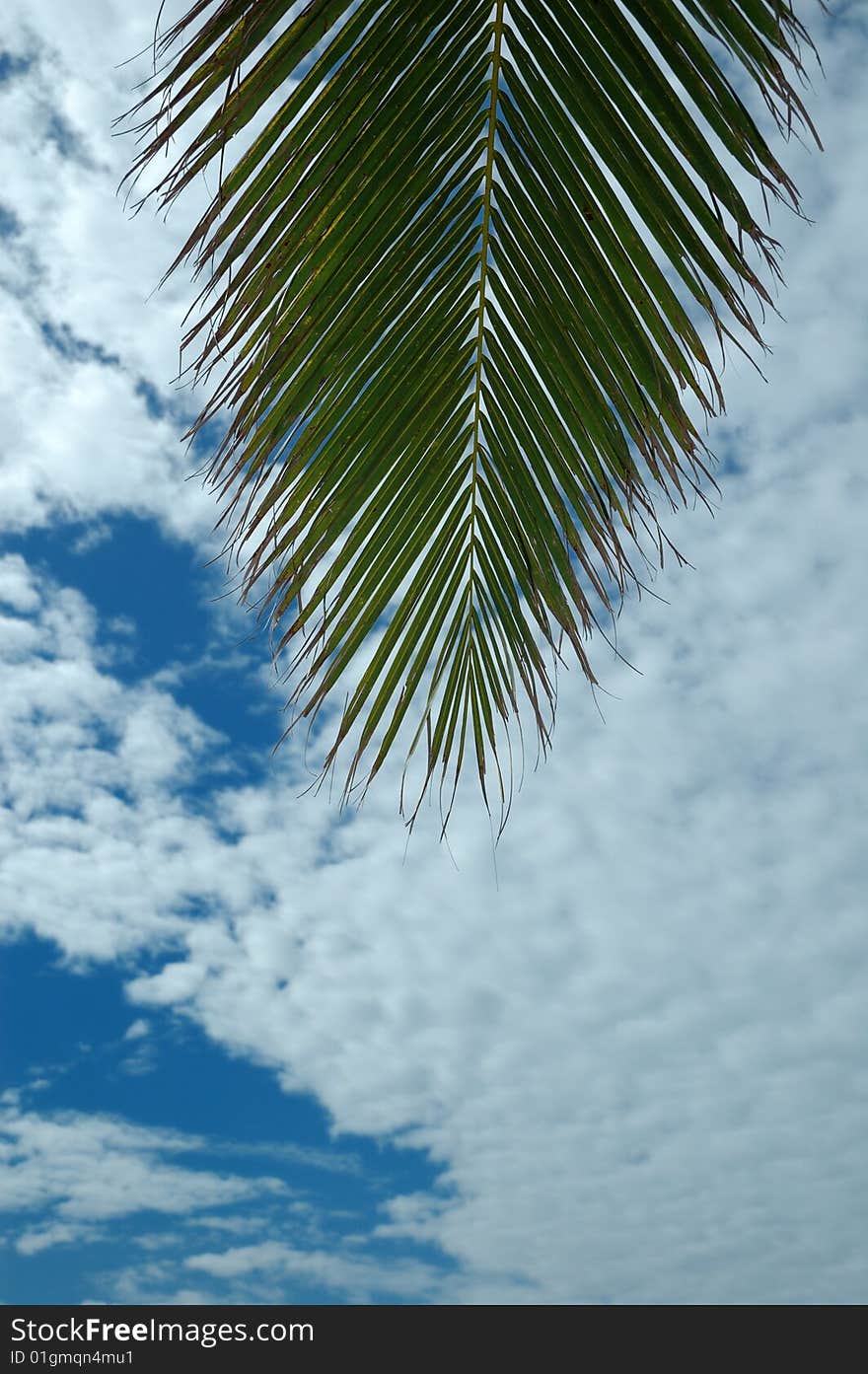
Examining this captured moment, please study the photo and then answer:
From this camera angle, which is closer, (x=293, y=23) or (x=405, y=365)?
(x=293, y=23)

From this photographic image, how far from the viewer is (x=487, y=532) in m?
1.91

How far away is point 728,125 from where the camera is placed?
4.72 ft

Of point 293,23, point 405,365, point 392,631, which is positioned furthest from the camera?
point 392,631

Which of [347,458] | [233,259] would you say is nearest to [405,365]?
[347,458]

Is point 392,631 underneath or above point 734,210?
underneath

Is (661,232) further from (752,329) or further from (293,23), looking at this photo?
(293,23)

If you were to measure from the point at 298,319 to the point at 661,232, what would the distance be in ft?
1.74

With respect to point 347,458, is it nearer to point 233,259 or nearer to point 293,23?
point 233,259
